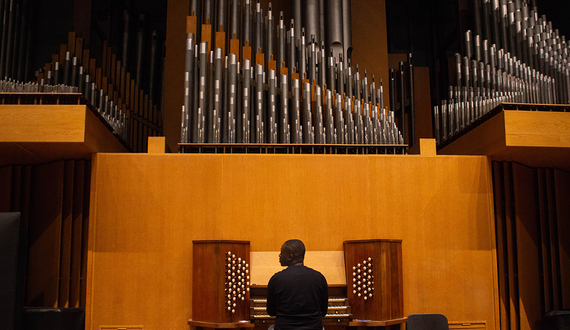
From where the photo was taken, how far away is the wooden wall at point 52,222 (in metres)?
5.50

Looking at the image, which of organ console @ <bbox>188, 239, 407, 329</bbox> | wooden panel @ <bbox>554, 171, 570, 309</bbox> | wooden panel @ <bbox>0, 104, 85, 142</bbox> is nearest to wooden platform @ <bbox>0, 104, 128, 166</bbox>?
wooden panel @ <bbox>0, 104, 85, 142</bbox>

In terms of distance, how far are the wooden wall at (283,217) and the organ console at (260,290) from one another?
340 mm

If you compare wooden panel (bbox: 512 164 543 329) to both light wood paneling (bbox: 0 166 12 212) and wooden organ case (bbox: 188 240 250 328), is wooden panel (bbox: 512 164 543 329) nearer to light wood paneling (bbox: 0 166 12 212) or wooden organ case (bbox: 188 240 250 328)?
wooden organ case (bbox: 188 240 250 328)

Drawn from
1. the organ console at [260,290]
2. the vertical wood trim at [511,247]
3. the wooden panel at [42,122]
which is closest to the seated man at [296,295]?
the organ console at [260,290]

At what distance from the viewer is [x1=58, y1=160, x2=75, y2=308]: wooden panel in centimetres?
548

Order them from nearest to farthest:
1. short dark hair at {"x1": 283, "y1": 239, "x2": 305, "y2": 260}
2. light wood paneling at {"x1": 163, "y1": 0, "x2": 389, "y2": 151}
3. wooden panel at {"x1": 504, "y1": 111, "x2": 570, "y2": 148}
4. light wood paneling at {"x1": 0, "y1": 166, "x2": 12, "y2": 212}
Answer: short dark hair at {"x1": 283, "y1": 239, "x2": 305, "y2": 260}, wooden panel at {"x1": 504, "y1": 111, "x2": 570, "y2": 148}, light wood paneling at {"x1": 0, "y1": 166, "x2": 12, "y2": 212}, light wood paneling at {"x1": 163, "y1": 0, "x2": 389, "y2": 151}

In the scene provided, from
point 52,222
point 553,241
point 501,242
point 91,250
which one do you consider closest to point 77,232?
point 52,222

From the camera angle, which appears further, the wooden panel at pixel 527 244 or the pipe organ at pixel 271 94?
the pipe organ at pixel 271 94

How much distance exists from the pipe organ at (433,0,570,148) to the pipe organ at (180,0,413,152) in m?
1.01

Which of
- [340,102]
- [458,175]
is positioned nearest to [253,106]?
[340,102]

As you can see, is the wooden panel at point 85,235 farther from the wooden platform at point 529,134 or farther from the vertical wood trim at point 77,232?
the wooden platform at point 529,134

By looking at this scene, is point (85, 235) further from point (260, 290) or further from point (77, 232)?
point (260, 290)

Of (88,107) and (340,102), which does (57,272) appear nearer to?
(88,107)

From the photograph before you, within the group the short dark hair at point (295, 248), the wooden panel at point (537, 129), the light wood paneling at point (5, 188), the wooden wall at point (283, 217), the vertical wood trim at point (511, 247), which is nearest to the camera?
the short dark hair at point (295, 248)
